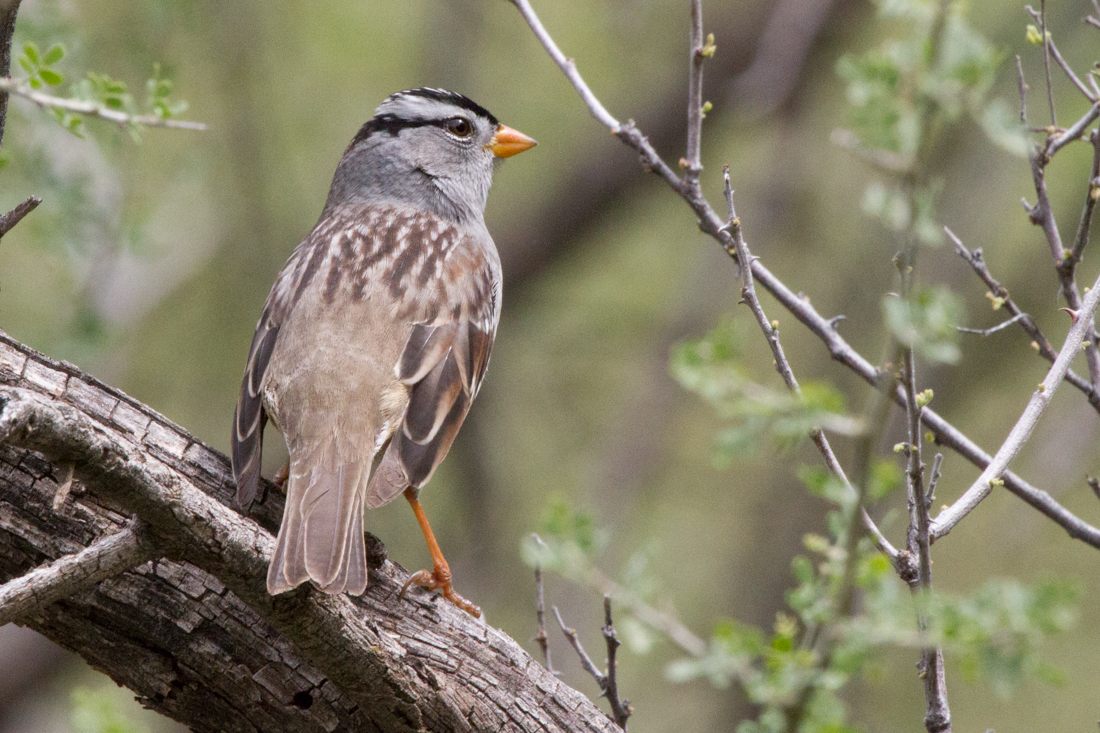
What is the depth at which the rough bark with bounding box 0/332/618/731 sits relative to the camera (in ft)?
9.25

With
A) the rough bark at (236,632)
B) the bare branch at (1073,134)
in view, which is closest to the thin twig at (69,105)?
the rough bark at (236,632)

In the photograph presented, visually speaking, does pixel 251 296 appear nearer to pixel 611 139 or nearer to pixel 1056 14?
pixel 611 139

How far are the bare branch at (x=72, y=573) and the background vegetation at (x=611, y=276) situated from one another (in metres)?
4.95

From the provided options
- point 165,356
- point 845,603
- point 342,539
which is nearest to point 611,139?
point 165,356

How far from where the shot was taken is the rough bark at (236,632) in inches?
111

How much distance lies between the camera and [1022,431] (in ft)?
9.71

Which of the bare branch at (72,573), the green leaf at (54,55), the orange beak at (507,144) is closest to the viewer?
the bare branch at (72,573)

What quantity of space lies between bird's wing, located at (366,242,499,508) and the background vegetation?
337 cm

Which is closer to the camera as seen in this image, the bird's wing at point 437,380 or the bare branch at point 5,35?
the bare branch at point 5,35

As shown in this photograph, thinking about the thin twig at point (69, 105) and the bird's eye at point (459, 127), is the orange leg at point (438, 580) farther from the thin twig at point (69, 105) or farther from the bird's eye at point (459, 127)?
the bird's eye at point (459, 127)

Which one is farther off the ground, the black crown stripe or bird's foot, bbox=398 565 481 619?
the black crown stripe

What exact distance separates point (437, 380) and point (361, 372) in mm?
302

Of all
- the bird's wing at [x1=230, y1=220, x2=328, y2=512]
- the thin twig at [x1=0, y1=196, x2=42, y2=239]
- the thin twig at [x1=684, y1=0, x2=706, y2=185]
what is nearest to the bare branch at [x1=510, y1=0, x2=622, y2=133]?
the thin twig at [x1=684, y1=0, x2=706, y2=185]

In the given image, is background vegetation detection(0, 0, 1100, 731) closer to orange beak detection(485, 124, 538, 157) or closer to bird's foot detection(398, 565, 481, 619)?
orange beak detection(485, 124, 538, 157)
